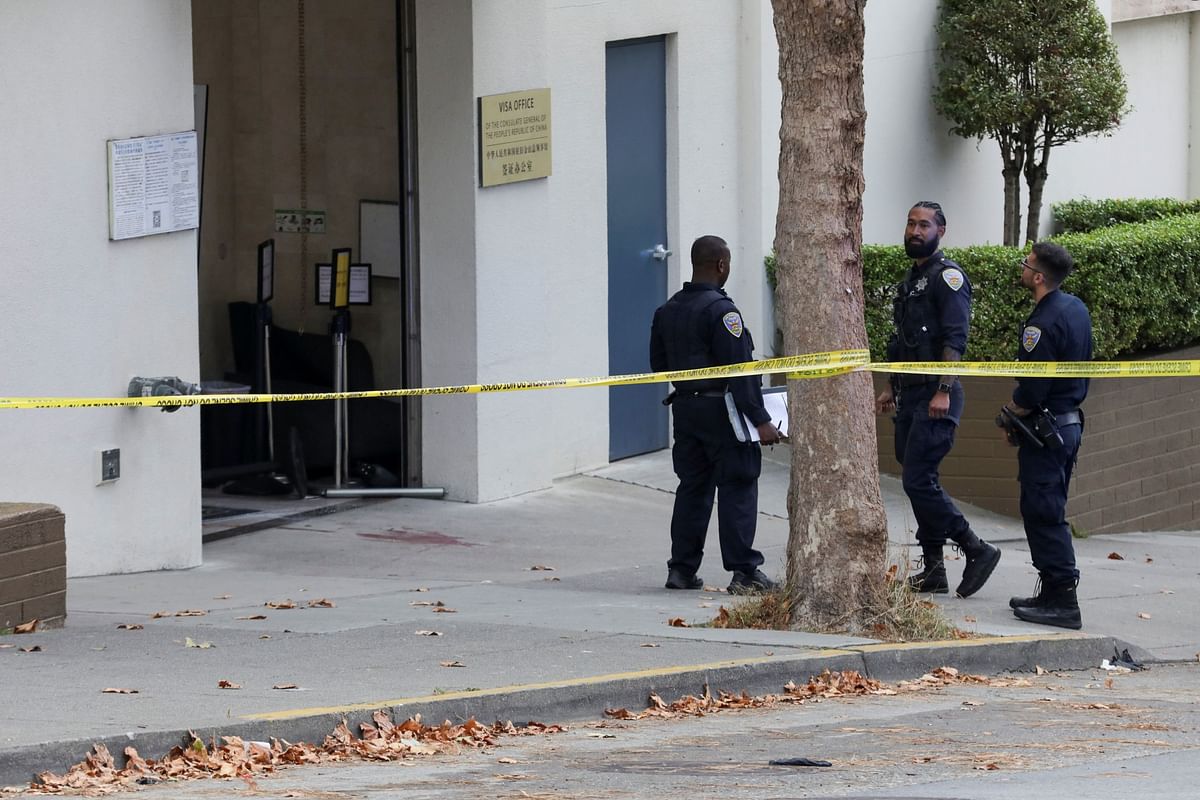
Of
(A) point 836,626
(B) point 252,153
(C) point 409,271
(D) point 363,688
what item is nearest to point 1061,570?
(A) point 836,626

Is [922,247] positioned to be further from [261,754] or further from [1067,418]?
[261,754]

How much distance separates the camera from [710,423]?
952cm

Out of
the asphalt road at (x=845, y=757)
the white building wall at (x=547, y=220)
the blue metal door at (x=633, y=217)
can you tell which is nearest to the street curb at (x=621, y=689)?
the asphalt road at (x=845, y=757)

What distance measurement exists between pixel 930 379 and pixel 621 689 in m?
3.02

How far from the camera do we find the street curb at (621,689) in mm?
6215

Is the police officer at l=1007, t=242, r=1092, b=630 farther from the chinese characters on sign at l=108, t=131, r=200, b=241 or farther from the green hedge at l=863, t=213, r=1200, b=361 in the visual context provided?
the chinese characters on sign at l=108, t=131, r=200, b=241

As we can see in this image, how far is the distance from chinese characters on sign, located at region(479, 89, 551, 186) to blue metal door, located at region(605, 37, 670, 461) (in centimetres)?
94

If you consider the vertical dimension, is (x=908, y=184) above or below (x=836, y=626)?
above

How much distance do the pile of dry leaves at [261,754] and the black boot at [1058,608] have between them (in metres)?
3.26

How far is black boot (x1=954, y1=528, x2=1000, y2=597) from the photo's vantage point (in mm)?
9773

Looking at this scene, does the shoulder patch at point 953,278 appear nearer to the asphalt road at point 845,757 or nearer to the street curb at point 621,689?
the street curb at point 621,689

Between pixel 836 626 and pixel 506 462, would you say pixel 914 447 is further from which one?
pixel 506 462

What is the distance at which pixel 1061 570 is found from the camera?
9289mm

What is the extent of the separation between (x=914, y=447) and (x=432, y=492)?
12.4 ft
